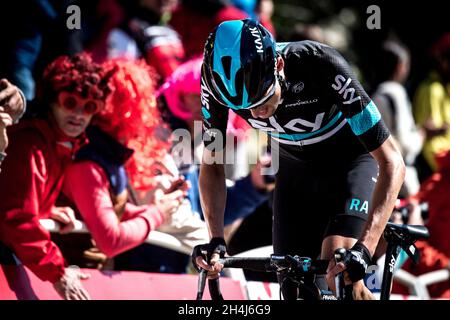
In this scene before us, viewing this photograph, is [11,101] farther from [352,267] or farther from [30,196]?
[352,267]

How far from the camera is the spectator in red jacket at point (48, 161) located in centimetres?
466

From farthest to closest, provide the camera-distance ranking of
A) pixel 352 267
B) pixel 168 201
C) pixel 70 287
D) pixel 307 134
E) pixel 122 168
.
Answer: pixel 168 201
pixel 122 168
pixel 70 287
pixel 307 134
pixel 352 267

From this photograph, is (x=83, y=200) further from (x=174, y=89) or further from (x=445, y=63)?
(x=445, y=63)

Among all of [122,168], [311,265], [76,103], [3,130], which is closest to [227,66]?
[311,265]

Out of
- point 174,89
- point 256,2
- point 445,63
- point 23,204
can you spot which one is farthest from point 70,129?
point 445,63

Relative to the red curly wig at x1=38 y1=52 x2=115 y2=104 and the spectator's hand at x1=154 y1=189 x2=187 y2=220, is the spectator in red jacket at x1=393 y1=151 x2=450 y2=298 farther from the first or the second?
the red curly wig at x1=38 y1=52 x2=115 y2=104

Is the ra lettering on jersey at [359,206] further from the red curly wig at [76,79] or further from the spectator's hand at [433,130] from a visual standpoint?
the spectator's hand at [433,130]

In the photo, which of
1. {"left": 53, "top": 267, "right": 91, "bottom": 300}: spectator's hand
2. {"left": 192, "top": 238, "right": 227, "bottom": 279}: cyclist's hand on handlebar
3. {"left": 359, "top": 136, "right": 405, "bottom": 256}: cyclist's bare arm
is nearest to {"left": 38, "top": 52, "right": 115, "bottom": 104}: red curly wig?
{"left": 53, "top": 267, "right": 91, "bottom": 300}: spectator's hand

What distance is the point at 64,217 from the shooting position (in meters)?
4.93

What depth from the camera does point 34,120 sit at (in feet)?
16.2

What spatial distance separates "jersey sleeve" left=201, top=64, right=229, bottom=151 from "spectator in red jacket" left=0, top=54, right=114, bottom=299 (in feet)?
3.33

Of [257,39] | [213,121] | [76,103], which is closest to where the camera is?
[257,39]

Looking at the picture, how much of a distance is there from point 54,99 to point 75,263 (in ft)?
3.16

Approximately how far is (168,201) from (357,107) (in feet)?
6.16
